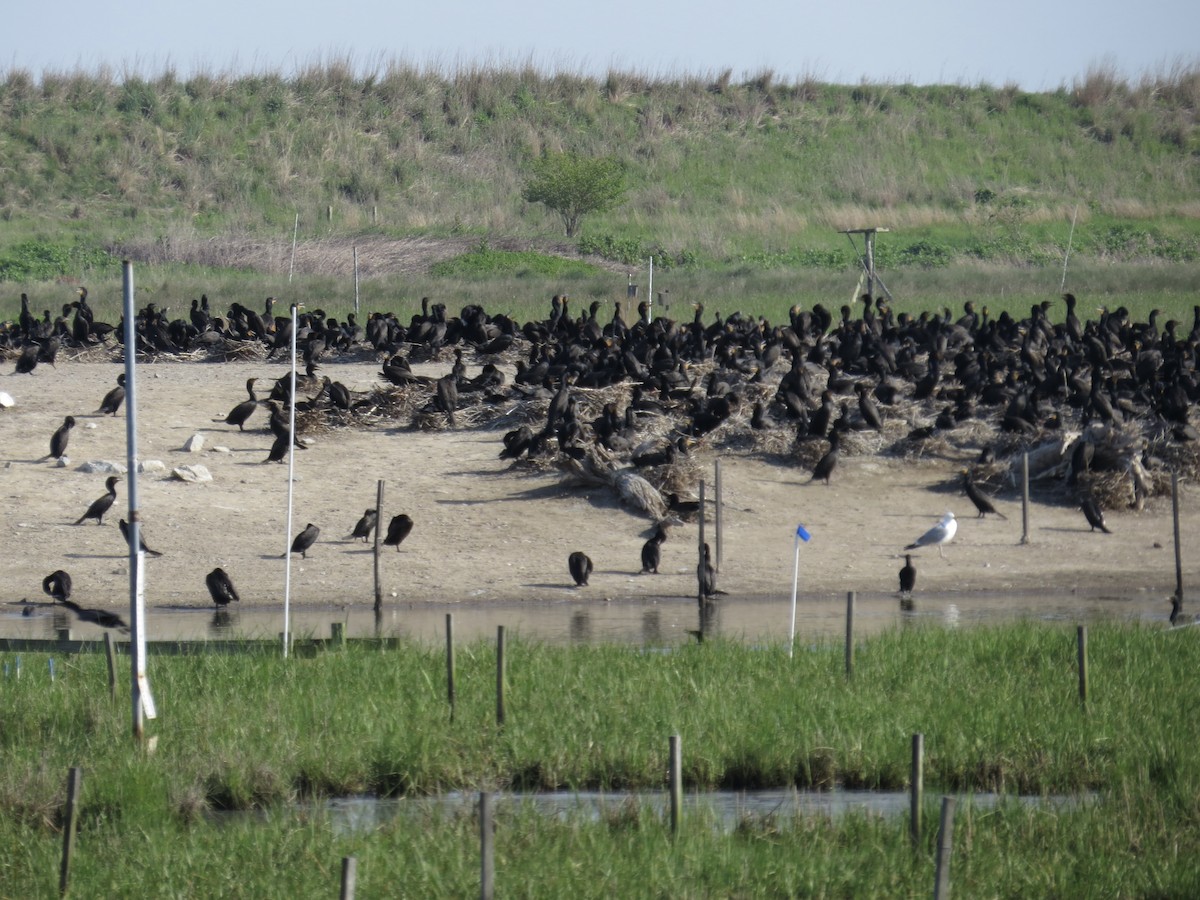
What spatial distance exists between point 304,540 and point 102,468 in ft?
14.4

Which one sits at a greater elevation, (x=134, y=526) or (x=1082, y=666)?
(x=134, y=526)

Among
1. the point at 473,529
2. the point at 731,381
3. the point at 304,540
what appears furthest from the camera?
the point at 731,381

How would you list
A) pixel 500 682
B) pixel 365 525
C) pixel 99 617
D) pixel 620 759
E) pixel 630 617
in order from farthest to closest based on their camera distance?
1. pixel 365 525
2. pixel 630 617
3. pixel 99 617
4. pixel 500 682
5. pixel 620 759

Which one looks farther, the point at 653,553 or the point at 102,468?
the point at 102,468

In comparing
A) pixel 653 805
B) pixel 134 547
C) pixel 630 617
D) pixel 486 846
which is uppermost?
pixel 134 547

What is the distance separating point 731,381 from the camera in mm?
26344

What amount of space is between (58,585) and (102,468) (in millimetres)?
4888

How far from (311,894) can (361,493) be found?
13450mm

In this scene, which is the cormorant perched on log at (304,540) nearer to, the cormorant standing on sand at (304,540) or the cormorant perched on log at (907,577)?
the cormorant standing on sand at (304,540)

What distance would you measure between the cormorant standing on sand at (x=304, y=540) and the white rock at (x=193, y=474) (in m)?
2.82

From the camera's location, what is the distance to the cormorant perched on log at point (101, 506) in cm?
1984

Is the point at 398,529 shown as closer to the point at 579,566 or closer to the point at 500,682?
the point at 579,566

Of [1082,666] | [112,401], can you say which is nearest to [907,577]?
[1082,666]

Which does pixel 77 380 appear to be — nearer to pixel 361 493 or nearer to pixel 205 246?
pixel 361 493
